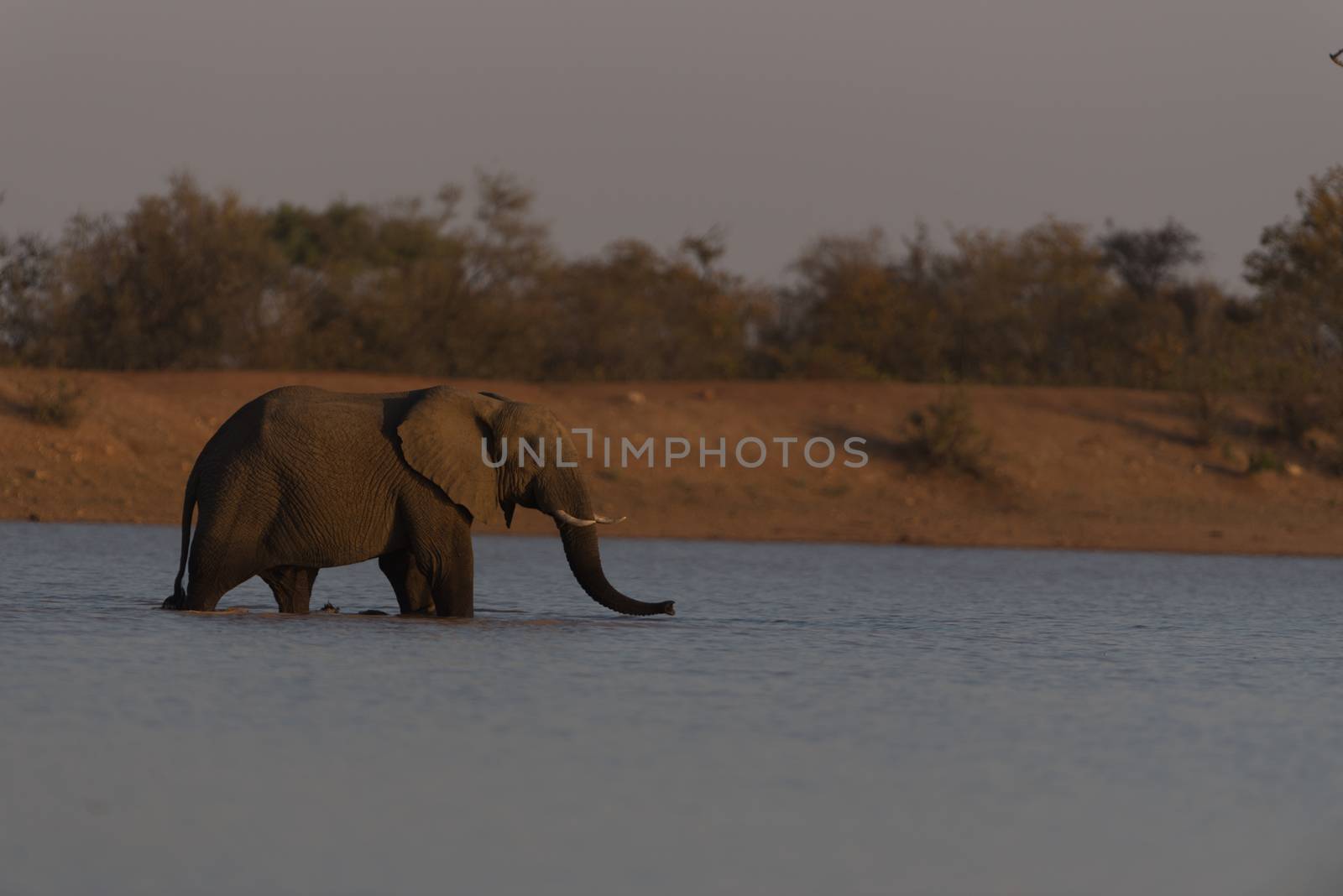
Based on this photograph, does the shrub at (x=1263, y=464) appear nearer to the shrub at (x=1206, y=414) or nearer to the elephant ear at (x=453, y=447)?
the shrub at (x=1206, y=414)

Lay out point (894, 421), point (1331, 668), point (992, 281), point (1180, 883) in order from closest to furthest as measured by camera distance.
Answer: point (1180, 883), point (1331, 668), point (894, 421), point (992, 281)

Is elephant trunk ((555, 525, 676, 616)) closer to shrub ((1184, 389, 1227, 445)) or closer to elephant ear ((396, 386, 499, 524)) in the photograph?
elephant ear ((396, 386, 499, 524))

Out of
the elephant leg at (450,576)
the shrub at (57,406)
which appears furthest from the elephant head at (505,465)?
the shrub at (57,406)

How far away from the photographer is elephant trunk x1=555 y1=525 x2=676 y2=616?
1456cm

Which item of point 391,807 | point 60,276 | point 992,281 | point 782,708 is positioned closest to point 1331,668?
point 782,708

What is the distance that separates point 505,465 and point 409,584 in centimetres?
114

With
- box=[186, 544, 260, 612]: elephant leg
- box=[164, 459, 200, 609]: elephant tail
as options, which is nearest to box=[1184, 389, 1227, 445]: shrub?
box=[164, 459, 200, 609]: elephant tail

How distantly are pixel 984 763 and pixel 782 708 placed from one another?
1.70 meters

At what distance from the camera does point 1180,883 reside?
22.4ft

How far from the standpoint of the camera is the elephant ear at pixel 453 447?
13.9m

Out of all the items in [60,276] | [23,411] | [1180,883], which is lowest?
[1180,883]

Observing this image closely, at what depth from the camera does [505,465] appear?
14.4 metres

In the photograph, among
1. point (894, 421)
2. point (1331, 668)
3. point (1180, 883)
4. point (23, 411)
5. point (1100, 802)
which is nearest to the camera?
point (1180, 883)

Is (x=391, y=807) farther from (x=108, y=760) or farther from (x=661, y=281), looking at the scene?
(x=661, y=281)
